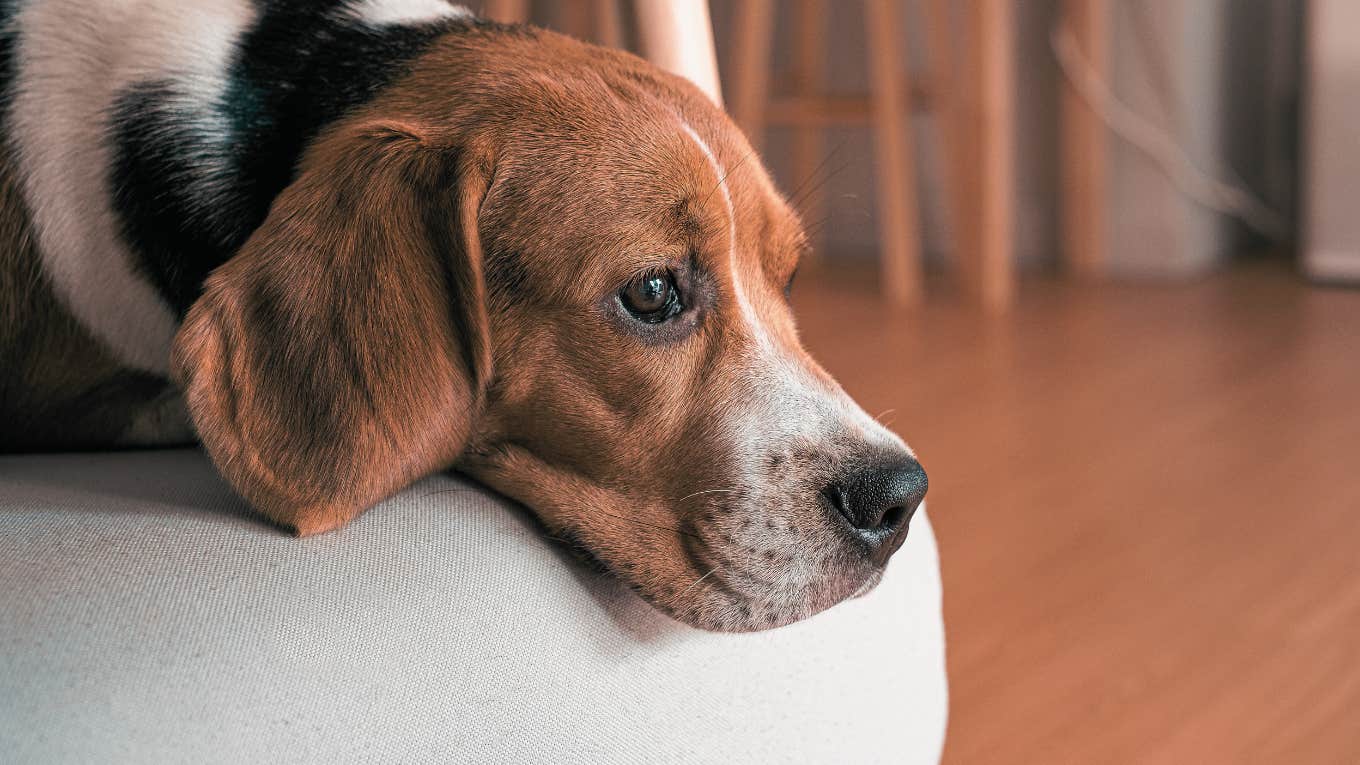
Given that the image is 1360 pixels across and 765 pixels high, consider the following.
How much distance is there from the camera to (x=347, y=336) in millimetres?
1090

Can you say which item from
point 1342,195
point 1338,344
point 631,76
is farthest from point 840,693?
point 1342,195

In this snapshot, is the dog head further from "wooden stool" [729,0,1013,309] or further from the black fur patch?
"wooden stool" [729,0,1013,309]

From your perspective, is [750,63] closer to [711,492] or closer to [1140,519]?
[1140,519]

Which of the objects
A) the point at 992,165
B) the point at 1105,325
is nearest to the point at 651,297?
the point at 1105,325

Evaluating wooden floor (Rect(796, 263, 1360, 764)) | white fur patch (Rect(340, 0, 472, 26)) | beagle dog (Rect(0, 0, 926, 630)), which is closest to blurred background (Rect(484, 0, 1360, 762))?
wooden floor (Rect(796, 263, 1360, 764))

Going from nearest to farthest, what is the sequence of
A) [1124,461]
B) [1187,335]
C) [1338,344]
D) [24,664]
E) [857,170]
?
[24,664], [1124,461], [1338,344], [1187,335], [857,170]

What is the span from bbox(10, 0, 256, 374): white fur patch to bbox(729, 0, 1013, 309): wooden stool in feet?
10.1

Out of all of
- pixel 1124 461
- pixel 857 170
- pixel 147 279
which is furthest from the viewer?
pixel 857 170

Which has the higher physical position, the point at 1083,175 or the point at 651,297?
the point at 651,297

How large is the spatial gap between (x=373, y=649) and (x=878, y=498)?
459 mm

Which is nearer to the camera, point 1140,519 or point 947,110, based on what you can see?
point 1140,519

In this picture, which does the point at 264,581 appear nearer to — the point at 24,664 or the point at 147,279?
the point at 24,664

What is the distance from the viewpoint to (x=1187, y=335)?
12.7 feet

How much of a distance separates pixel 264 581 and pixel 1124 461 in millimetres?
2109
